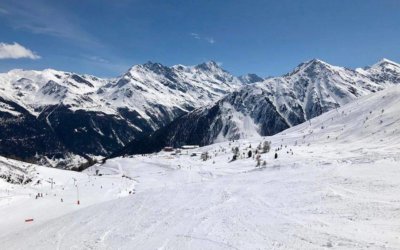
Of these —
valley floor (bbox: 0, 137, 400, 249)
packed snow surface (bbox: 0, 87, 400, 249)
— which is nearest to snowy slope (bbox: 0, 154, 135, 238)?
packed snow surface (bbox: 0, 87, 400, 249)

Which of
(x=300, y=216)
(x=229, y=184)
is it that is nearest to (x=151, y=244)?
(x=300, y=216)

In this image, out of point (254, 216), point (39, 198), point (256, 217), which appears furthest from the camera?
point (39, 198)

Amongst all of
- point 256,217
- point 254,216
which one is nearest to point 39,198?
point 254,216

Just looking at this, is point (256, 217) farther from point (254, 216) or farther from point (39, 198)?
point (39, 198)

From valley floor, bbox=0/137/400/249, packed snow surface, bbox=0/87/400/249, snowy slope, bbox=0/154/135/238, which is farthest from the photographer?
snowy slope, bbox=0/154/135/238

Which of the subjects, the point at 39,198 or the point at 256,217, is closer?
the point at 256,217

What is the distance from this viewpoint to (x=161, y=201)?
123 ft

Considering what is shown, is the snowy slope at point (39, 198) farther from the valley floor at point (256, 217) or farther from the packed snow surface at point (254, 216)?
the valley floor at point (256, 217)

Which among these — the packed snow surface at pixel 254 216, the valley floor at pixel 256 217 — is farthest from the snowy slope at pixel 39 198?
the valley floor at pixel 256 217

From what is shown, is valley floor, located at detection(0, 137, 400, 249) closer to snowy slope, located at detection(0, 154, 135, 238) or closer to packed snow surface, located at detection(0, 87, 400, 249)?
packed snow surface, located at detection(0, 87, 400, 249)

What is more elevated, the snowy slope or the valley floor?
the valley floor

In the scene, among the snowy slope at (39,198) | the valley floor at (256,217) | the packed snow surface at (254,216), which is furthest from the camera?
the snowy slope at (39,198)

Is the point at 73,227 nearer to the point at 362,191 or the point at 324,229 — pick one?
the point at 324,229

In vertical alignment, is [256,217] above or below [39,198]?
above
